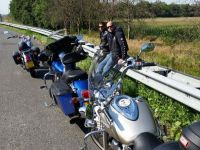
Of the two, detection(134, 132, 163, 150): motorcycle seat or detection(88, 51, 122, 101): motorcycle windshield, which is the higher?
detection(88, 51, 122, 101): motorcycle windshield

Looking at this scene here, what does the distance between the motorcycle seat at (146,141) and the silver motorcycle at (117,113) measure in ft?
0.39

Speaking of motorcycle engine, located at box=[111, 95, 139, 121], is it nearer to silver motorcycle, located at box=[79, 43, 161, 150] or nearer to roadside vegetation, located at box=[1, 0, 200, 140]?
silver motorcycle, located at box=[79, 43, 161, 150]

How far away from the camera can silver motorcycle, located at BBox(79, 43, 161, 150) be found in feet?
12.8

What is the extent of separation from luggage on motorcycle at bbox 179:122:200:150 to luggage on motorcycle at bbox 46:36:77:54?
563cm

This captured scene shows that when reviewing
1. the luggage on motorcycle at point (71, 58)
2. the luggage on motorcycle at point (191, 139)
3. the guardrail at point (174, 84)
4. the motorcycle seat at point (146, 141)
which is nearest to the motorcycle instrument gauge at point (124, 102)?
the motorcycle seat at point (146, 141)

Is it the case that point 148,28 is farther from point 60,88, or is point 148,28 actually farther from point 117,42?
point 60,88

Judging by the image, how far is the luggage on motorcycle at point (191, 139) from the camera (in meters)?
2.66

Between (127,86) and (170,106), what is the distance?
1732 millimetres

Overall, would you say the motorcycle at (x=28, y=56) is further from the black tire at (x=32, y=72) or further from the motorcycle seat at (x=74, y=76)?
the motorcycle seat at (x=74, y=76)

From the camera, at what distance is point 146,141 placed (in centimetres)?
358

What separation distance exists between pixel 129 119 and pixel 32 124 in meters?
3.02

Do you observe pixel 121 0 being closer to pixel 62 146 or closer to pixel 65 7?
pixel 65 7

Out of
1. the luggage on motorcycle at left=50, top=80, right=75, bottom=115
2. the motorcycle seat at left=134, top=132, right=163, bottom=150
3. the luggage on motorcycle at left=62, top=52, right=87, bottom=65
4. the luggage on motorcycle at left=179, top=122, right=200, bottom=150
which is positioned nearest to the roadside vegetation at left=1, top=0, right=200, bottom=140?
the luggage on motorcycle at left=62, top=52, right=87, bottom=65

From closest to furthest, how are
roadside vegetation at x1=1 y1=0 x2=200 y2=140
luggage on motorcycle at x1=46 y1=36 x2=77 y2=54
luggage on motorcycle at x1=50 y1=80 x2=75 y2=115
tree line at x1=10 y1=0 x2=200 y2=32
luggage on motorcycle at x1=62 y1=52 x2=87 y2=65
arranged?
luggage on motorcycle at x1=50 y1=80 x2=75 y2=115 < roadside vegetation at x1=1 y1=0 x2=200 y2=140 < luggage on motorcycle at x1=62 y1=52 x2=87 y2=65 < luggage on motorcycle at x1=46 y1=36 x2=77 y2=54 < tree line at x1=10 y1=0 x2=200 y2=32
